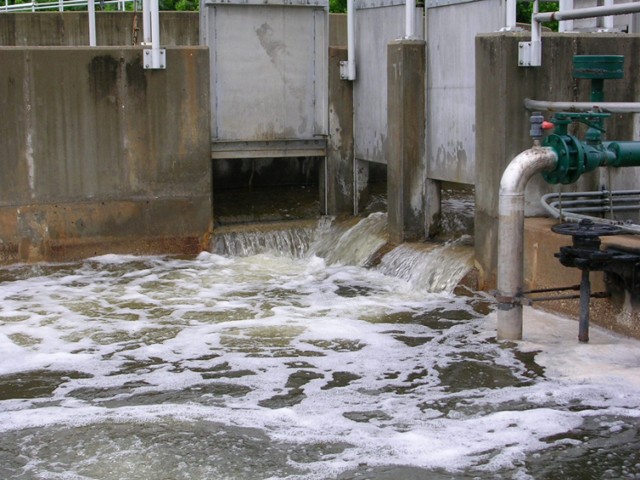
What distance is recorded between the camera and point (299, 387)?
703cm

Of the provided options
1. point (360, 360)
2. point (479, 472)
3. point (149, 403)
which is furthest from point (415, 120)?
point (479, 472)

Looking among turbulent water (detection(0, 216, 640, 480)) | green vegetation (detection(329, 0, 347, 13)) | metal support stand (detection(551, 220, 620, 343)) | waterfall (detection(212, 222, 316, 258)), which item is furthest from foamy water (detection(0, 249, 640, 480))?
green vegetation (detection(329, 0, 347, 13))

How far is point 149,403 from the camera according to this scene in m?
6.72

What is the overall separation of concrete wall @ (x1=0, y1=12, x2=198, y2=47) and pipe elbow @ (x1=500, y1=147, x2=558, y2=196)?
9353 millimetres

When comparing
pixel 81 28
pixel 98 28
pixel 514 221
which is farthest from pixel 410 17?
pixel 81 28

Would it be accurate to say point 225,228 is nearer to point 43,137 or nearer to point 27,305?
point 43,137

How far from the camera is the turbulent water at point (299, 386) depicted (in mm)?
5723

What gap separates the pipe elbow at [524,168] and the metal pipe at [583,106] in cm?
59

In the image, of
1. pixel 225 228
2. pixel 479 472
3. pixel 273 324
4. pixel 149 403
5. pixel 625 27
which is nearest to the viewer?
pixel 479 472

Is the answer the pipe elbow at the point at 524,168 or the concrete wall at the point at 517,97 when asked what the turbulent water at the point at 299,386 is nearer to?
the concrete wall at the point at 517,97

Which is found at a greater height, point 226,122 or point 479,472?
point 226,122

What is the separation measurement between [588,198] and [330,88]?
4.19m

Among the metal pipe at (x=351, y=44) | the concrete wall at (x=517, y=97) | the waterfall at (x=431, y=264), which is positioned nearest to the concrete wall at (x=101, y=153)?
the metal pipe at (x=351, y=44)

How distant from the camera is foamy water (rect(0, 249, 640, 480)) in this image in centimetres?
573
